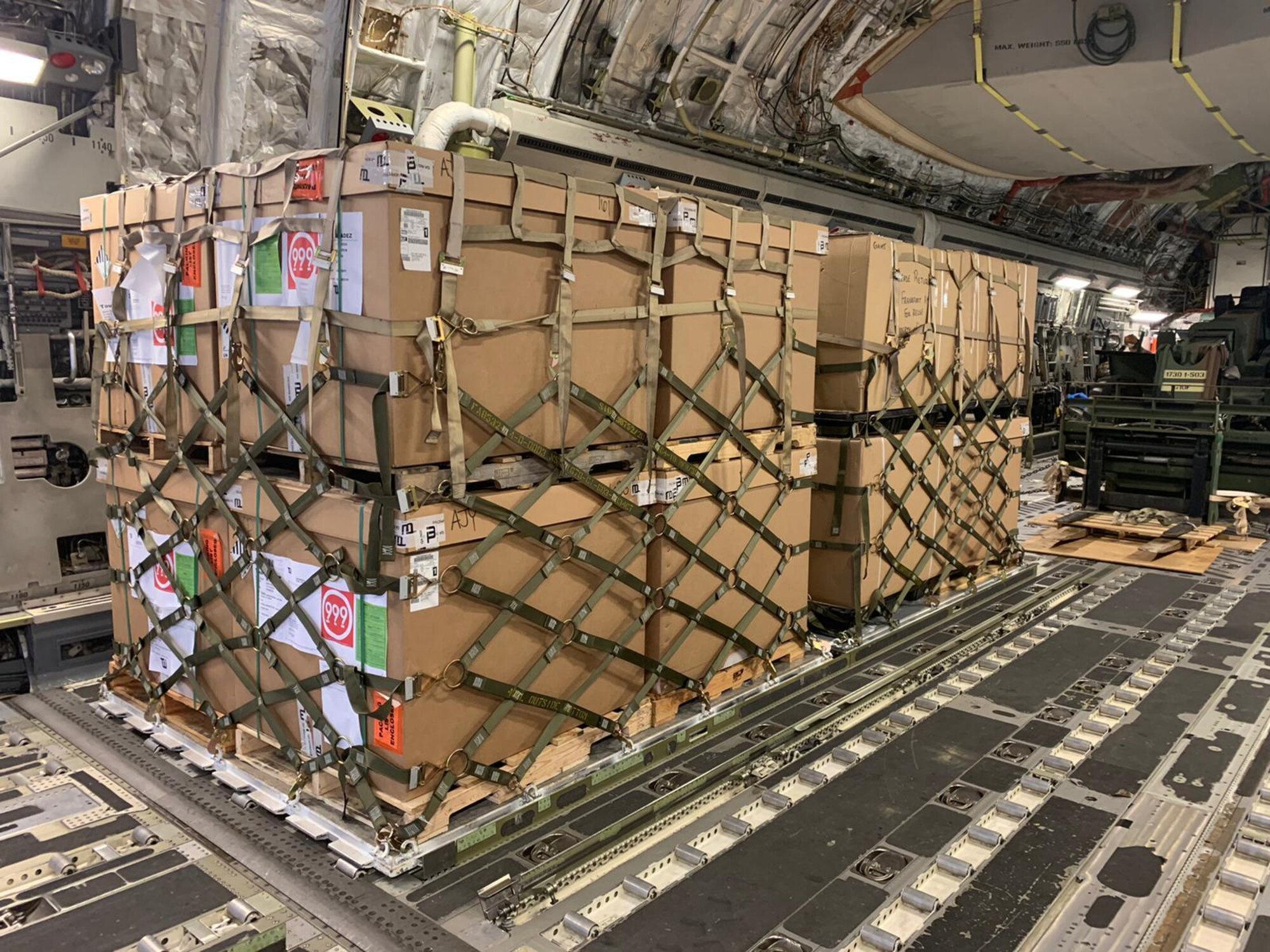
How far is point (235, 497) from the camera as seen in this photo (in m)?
3.96

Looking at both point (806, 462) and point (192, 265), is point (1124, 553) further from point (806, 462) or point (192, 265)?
point (192, 265)

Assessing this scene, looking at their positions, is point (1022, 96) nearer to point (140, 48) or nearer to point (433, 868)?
point (140, 48)

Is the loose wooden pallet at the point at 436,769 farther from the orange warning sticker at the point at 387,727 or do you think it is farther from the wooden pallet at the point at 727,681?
the orange warning sticker at the point at 387,727

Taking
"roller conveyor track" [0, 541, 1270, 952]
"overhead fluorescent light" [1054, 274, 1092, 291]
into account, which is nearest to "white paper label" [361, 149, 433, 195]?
"roller conveyor track" [0, 541, 1270, 952]

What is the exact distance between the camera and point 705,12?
7395mm

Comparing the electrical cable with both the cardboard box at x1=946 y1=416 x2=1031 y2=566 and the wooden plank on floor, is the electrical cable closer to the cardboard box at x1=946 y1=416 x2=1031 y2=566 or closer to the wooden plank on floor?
the cardboard box at x1=946 y1=416 x2=1031 y2=566

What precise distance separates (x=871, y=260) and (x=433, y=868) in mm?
4420

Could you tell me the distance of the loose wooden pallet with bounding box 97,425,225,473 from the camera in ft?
13.4

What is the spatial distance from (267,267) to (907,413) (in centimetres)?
449

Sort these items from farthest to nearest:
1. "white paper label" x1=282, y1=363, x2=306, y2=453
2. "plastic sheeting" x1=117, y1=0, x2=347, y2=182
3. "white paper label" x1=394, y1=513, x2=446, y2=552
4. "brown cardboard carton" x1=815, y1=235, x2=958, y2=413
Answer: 1. "brown cardboard carton" x1=815, y1=235, x2=958, y2=413
2. "plastic sheeting" x1=117, y1=0, x2=347, y2=182
3. "white paper label" x1=282, y1=363, x2=306, y2=453
4. "white paper label" x1=394, y1=513, x2=446, y2=552

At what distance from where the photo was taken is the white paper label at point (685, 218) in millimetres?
4258

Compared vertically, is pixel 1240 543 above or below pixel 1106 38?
below

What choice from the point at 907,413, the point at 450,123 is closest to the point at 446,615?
the point at 450,123

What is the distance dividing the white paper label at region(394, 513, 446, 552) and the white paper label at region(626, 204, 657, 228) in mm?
1662
